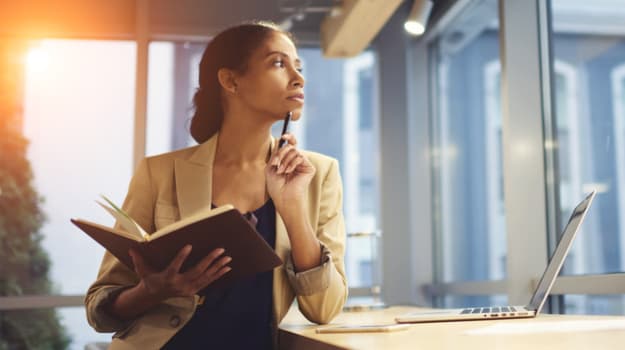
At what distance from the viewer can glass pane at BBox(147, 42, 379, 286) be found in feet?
13.9

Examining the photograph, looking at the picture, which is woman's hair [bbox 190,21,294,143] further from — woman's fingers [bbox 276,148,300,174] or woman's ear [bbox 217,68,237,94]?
woman's fingers [bbox 276,148,300,174]

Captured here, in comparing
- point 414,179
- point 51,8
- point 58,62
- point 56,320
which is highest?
point 51,8

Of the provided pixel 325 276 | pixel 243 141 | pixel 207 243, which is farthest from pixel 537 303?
pixel 243 141

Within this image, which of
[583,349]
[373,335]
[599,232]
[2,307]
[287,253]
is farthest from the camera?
[2,307]

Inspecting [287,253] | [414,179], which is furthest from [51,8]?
[287,253]

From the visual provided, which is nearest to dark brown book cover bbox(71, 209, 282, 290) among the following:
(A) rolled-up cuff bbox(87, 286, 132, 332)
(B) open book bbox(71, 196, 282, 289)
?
(B) open book bbox(71, 196, 282, 289)

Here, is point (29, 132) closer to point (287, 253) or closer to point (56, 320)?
Result: point (56, 320)

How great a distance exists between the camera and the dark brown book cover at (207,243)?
1.52 metres

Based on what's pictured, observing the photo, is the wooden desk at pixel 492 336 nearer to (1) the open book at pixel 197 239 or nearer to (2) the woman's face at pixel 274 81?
(1) the open book at pixel 197 239

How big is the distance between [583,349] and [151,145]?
336cm

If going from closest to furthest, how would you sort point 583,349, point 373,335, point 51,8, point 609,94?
1. point 583,349
2. point 373,335
3. point 609,94
4. point 51,8

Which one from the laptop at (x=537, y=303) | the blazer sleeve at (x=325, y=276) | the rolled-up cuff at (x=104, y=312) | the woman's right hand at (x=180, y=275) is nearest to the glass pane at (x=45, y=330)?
the rolled-up cuff at (x=104, y=312)

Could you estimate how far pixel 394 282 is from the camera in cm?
424

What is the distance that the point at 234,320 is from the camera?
1929mm
